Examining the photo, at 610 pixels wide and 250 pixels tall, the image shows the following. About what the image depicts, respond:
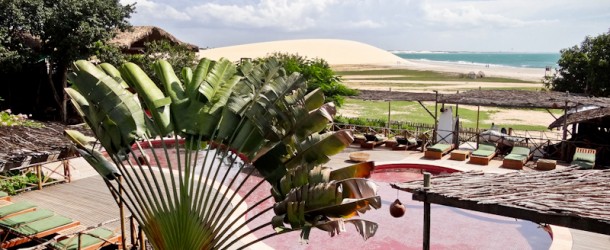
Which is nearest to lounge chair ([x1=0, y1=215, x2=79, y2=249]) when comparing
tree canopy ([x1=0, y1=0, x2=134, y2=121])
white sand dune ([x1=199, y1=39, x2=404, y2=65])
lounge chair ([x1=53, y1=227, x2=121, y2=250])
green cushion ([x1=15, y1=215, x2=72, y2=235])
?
green cushion ([x1=15, y1=215, x2=72, y2=235])

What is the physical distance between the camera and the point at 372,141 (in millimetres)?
20391

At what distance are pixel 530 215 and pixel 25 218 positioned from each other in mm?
8841

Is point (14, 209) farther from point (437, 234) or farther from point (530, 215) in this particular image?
point (437, 234)

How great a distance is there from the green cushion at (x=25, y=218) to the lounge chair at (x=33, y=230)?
82 millimetres

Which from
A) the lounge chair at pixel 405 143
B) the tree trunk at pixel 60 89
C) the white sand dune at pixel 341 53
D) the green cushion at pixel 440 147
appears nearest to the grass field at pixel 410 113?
the lounge chair at pixel 405 143

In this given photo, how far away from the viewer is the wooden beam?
4946 mm

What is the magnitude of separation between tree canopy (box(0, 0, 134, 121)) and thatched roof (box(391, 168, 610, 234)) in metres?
18.5

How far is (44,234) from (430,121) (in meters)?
26.6

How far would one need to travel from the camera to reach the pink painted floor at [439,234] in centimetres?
1050

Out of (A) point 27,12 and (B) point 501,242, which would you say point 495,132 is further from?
(A) point 27,12

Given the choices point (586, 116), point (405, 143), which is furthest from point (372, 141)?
point (586, 116)

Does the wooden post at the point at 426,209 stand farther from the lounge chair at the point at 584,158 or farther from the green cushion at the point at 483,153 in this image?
the green cushion at the point at 483,153

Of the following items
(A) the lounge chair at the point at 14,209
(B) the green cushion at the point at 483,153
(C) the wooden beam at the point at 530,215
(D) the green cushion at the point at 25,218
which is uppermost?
(C) the wooden beam at the point at 530,215

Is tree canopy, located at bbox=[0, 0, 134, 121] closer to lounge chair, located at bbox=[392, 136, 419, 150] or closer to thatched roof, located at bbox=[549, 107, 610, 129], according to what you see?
lounge chair, located at bbox=[392, 136, 419, 150]
